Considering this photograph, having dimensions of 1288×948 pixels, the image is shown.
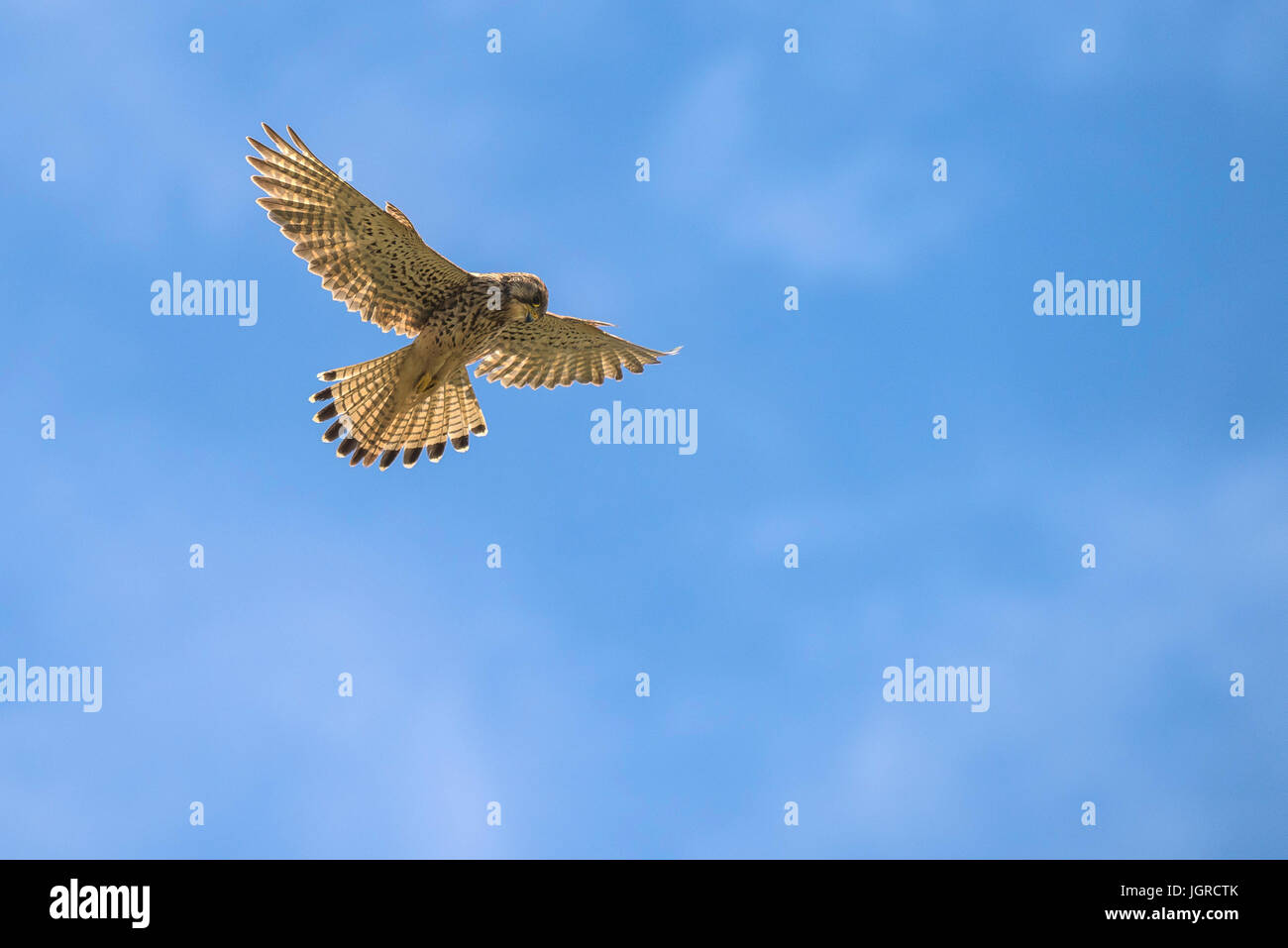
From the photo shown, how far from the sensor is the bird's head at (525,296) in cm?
1163

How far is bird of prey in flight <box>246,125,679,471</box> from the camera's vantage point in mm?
11117

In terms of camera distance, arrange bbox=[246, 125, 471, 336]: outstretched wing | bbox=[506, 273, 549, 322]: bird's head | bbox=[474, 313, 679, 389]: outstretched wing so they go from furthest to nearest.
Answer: bbox=[474, 313, 679, 389]: outstretched wing
bbox=[506, 273, 549, 322]: bird's head
bbox=[246, 125, 471, 336]: outstretched wing

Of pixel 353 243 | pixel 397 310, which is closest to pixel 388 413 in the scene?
pixel 397 310

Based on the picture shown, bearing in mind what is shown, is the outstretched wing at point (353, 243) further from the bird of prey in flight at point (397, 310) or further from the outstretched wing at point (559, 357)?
the outstretched wing at point (559, 357)

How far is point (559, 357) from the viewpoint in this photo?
1339 centimetres

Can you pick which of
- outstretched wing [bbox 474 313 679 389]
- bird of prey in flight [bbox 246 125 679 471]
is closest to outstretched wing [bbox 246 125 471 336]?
bird of prey in flight [bbox 246 125 679 471]

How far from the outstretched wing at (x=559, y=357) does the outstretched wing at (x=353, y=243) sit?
1.29 metres

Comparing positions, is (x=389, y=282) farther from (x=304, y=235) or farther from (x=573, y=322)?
(x=573, y=322)

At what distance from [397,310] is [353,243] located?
0.83 metres

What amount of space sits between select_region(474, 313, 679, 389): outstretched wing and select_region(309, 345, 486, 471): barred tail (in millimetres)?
862

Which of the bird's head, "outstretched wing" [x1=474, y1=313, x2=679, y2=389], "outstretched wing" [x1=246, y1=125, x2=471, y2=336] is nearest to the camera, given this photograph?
"outstretched wing" [x1=246, y1=125, x2=471, y2=336]

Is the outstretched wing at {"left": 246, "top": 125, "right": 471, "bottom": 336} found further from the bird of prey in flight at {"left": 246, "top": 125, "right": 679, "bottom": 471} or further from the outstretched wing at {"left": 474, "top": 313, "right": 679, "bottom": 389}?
the outstretched wing at {"left": 474, "top": 313, "right": 679, "bottom": 389}
